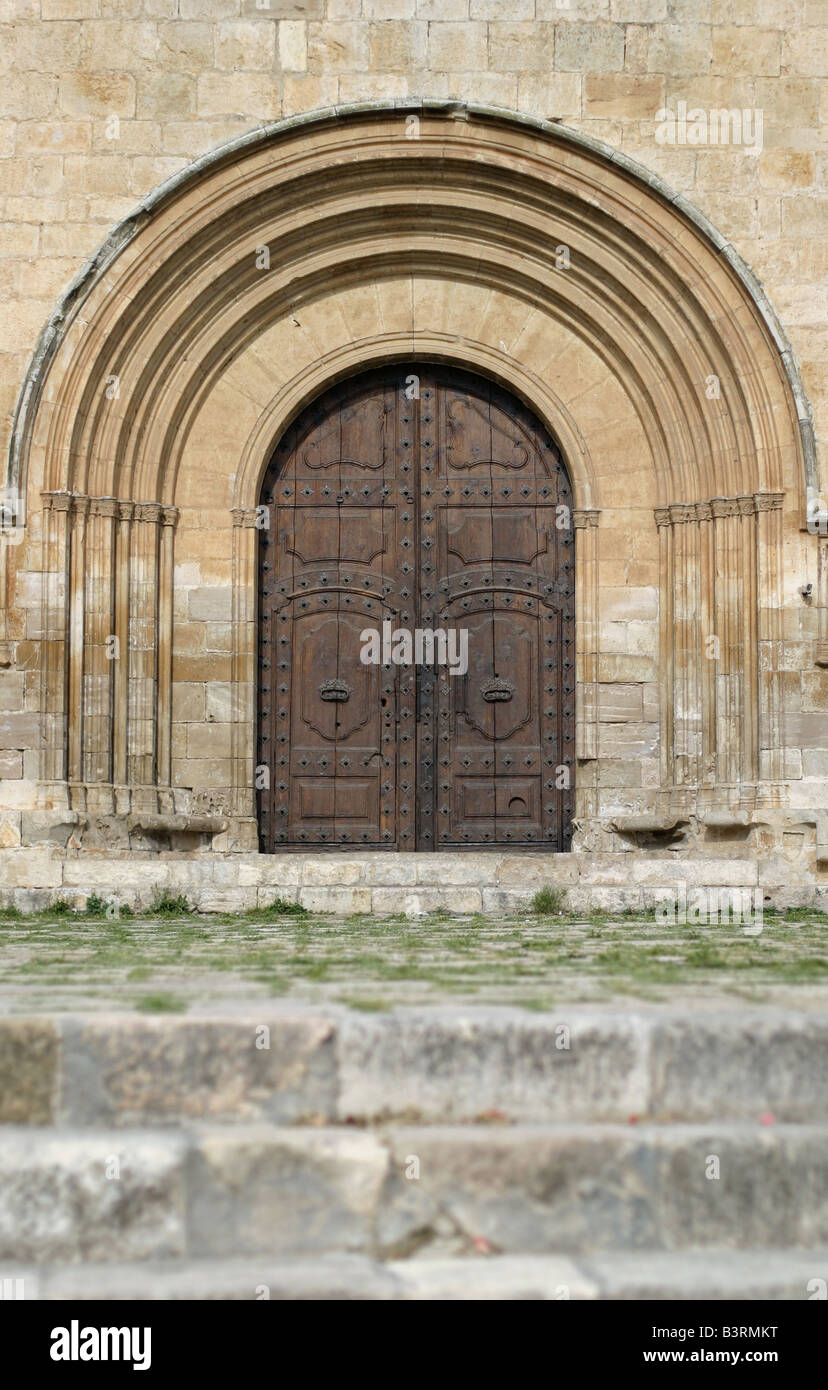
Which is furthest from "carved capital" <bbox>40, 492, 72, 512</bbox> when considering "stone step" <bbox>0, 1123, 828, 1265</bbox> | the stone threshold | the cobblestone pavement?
"stone step" <bbox>0, 1123, 828, 1265</bbox>

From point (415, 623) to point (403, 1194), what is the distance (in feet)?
25.2

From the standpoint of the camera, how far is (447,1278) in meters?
2.89

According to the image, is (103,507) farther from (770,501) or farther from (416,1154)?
(416,1154)

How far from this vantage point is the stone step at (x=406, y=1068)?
11.0 feet

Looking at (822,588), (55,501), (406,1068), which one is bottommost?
(406,1068)

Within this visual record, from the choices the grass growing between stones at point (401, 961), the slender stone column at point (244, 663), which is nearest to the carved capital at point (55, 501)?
the slender stone column at point (244, 663)

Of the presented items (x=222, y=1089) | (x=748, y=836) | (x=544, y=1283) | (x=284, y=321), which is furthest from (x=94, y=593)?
(x=544, y=1283)

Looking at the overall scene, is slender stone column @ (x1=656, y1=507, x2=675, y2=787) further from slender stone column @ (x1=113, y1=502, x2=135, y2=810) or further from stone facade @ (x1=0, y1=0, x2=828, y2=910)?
slender stone column @ (x1=113, y1=502, x2=135, y2=810)

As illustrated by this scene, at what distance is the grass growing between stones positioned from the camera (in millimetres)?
3838

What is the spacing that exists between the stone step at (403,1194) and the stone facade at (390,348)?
648 centimetres

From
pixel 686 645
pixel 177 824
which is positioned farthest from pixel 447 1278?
pixel 686 645

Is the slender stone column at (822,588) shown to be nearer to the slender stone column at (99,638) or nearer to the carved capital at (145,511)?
the carved capital at (145,511)

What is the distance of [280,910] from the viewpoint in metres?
8.38

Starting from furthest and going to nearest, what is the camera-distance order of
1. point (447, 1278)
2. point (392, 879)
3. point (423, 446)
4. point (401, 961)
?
point (423, 446), point (392, 879), point (401, 961), point (447, 1278)
